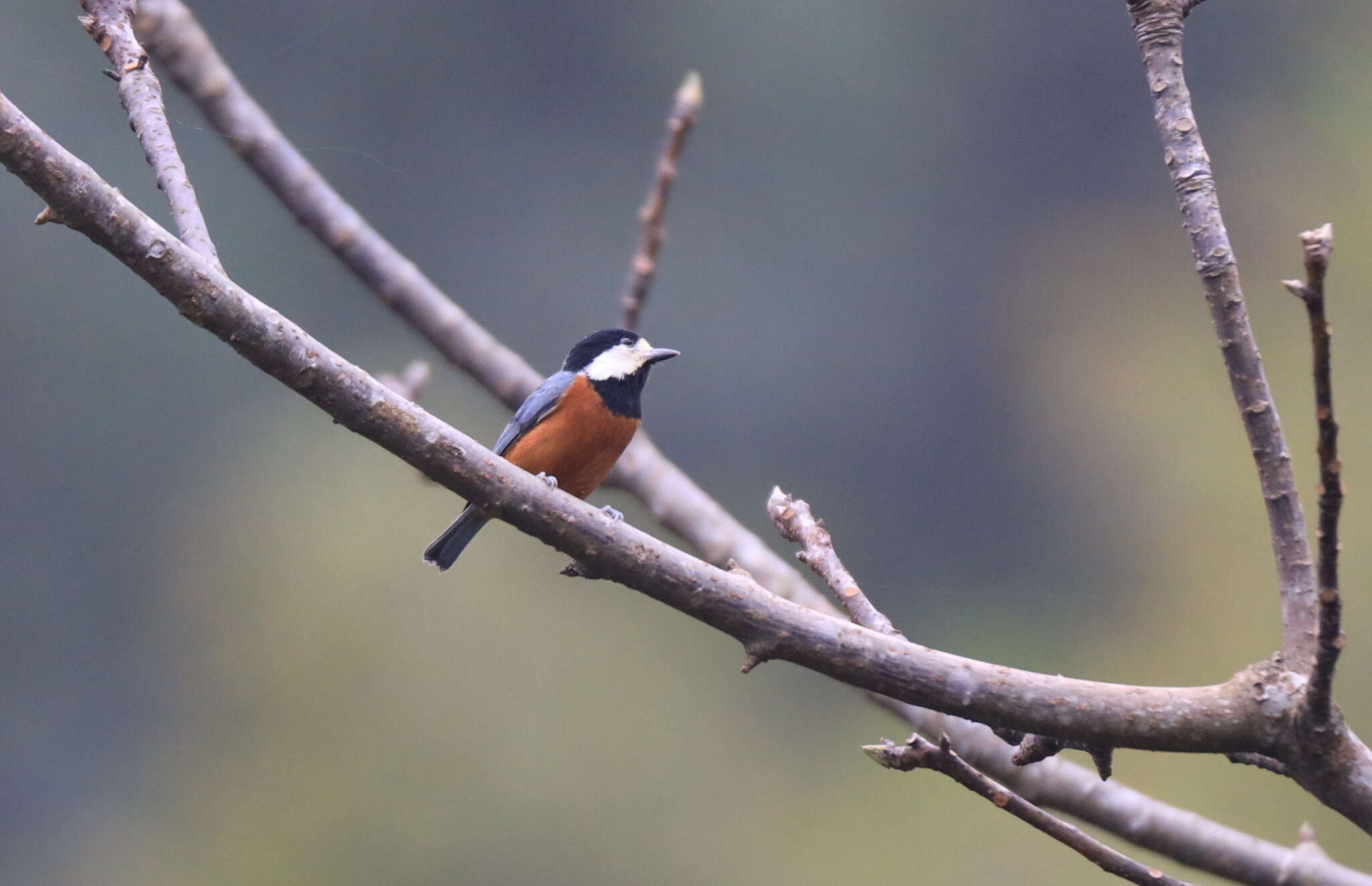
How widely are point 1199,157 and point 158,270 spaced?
1.30 m

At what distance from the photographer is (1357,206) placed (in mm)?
9078

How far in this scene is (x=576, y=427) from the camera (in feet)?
10.3

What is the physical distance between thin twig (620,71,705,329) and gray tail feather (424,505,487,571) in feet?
2.11

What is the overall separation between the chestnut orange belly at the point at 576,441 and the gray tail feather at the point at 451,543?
0.22 meters

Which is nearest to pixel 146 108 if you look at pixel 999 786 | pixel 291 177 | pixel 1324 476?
pixel 291 177

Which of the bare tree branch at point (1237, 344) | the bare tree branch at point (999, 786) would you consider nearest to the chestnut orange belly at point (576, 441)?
the bare tree branch at point (999, 786)

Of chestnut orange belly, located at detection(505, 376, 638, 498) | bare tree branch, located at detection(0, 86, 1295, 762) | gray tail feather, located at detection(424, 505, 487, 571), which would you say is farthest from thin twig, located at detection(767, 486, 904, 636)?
gray tail feather, located at detection(424, 505, 487, 571)

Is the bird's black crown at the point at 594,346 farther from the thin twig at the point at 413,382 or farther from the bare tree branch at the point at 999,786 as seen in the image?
the bare tree branch at the point at 999,786

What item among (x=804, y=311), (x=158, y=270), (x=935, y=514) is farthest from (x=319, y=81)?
(x=158, y=270)

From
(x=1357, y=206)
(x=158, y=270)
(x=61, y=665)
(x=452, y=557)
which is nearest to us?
(x=158, y=270)

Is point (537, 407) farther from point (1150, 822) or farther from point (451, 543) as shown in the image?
point (1150, 822)

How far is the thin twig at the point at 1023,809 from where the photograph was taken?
1.64 metres

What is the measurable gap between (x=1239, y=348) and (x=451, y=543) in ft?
7.17

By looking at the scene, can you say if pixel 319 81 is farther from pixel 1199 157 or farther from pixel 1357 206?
pixel 1199 157
